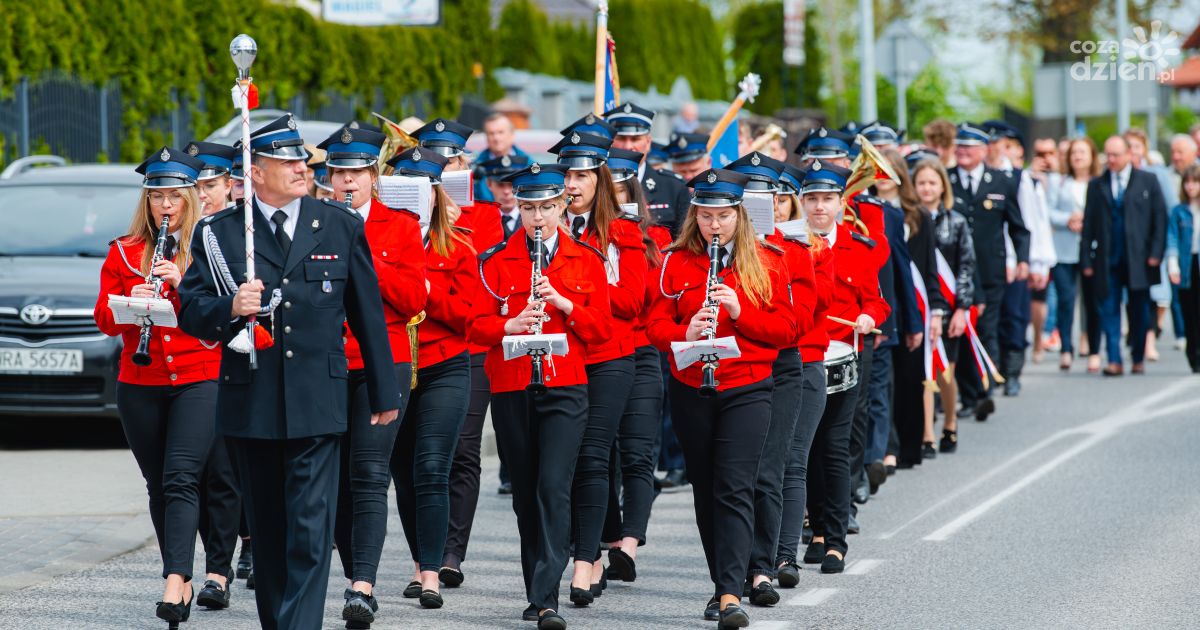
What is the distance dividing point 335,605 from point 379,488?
32.2 inches

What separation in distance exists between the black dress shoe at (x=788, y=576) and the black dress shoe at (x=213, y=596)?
2475 mm

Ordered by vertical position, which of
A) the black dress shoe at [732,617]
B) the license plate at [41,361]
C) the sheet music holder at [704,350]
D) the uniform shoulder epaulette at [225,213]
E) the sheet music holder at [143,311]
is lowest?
the black dress shoe at [732,617]

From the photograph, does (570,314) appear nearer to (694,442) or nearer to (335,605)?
(694,442)

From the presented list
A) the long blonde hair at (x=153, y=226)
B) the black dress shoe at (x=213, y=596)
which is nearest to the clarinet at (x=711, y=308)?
the long blonde hair at (x=153, y=226)

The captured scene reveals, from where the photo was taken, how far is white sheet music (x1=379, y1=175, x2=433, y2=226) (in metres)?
8.37

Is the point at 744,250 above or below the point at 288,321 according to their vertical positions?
above

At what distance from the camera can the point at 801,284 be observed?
324 inches

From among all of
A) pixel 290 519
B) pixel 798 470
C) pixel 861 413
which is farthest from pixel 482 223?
pixel 290 519

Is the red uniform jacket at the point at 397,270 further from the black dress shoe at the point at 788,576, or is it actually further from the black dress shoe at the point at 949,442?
the black dress shoe at the point at 949,442

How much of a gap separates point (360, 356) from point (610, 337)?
3.49ft

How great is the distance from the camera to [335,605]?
856 centimetres

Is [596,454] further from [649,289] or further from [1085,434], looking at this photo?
[1085,434]

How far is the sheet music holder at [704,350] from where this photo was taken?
778cm

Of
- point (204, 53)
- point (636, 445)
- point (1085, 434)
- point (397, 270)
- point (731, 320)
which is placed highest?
point (204, 53)
